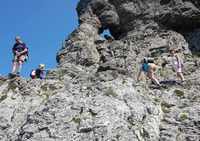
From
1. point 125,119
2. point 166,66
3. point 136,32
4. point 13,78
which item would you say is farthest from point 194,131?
point 136,32

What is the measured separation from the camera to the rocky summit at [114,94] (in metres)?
22.6

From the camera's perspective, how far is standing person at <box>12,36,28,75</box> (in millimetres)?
30619

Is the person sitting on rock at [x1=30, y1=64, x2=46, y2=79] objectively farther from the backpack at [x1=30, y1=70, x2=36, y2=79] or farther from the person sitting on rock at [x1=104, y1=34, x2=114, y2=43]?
the person sitting on rock at [x1=104, y1=34, x2=114, y2=43]

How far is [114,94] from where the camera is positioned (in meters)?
25.2

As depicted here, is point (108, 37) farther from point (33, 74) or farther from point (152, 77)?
point (152, 77)

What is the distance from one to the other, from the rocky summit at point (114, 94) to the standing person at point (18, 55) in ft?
3.31

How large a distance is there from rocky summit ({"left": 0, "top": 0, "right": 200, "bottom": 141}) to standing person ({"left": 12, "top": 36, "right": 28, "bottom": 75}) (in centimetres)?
101

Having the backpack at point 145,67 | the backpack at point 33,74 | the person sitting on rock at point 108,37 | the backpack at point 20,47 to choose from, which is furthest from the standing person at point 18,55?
the person sitting on rock at point 108,37

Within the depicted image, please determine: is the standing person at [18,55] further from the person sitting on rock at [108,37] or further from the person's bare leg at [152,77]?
the person sitting on rock at [108,37]

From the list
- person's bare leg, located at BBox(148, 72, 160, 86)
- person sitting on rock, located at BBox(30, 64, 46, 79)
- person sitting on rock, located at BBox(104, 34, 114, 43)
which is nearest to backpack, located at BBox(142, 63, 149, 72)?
person's bare leg, located at BBox(148, 72, 160, 86)

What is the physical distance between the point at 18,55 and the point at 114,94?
915 centimetres

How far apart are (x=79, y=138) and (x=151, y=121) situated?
4154 mm

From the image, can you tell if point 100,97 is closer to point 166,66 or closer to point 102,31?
point 166,66

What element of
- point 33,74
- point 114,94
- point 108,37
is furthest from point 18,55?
point 108,37
